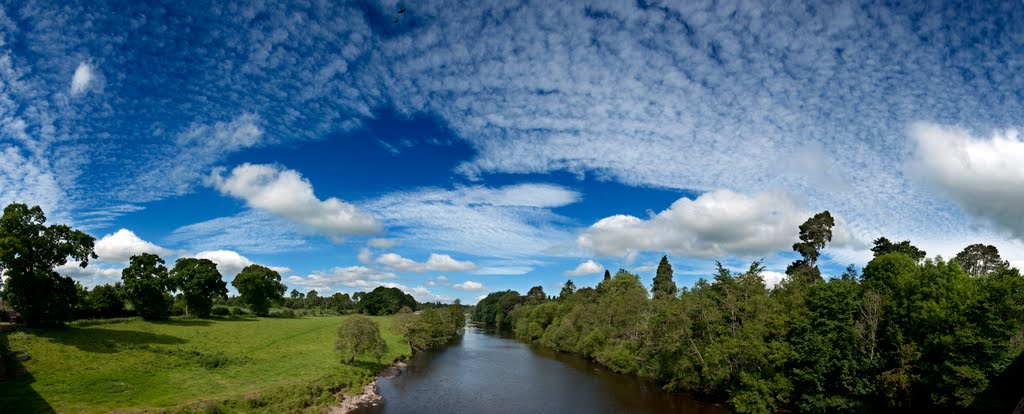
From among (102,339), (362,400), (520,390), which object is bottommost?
(362,400)

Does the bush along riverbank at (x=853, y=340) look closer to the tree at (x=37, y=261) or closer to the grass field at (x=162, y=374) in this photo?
the grass field at (x=162, y=374)

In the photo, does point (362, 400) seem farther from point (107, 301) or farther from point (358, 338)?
point (107, 301)

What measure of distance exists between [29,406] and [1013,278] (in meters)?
57.1

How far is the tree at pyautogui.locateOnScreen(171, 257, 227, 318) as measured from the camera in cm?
8044

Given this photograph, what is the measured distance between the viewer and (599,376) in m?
A: 59.1

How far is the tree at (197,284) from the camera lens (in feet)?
264

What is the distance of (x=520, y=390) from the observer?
48.4 metres

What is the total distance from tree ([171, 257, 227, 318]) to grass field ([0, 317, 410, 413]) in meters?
25.6

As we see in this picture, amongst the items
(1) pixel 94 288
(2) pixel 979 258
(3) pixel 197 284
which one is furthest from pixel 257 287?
(2) pixel 979 258

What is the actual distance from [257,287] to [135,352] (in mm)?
73649

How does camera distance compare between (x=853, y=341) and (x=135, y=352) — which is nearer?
(x=853, y=341)

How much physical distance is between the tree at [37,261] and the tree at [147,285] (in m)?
24.9

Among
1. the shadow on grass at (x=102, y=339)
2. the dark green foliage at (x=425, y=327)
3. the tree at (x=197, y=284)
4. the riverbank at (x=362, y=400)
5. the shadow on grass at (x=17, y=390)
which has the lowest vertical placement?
the riverbank at (x=362, y=400)

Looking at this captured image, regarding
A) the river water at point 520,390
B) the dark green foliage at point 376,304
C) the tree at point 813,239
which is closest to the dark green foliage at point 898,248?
the tree at point 813,239
